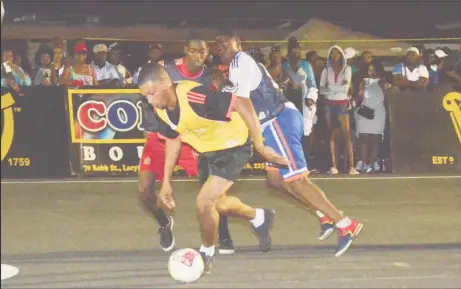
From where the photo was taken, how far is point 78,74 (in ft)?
45.0

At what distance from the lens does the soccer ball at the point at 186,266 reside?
6.76m

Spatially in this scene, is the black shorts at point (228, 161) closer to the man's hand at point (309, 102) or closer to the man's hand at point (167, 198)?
the man's hand at point (167, 198)

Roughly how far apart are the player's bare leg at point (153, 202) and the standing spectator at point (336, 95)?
609 centimetres

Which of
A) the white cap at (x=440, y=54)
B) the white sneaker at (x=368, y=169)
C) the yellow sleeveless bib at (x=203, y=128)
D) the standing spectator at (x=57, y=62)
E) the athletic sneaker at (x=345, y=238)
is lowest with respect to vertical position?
the white sneaker at (x=368, y=169)

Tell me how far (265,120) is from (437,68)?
7.69 meters

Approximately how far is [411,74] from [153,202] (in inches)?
291

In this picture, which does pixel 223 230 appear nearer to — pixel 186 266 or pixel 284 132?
pixel 284 132

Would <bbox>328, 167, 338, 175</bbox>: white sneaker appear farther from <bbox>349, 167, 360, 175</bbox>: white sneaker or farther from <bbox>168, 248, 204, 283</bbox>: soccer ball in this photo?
<bbox>168, 248, 204, 283</bbox>: soccer ball

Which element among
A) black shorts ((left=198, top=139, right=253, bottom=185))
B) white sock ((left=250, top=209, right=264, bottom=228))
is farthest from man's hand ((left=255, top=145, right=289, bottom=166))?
white sock ((left=250, top=209, right=264, bottom=228))

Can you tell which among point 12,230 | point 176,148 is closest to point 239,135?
point 176,148

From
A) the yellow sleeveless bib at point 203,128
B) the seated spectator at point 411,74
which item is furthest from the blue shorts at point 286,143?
the seated spectator at point 411,74

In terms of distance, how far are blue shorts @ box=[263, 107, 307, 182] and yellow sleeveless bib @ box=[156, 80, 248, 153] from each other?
0.76m

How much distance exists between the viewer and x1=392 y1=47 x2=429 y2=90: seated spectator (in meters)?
14.5

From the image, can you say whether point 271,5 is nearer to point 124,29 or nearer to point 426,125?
point 124,29
